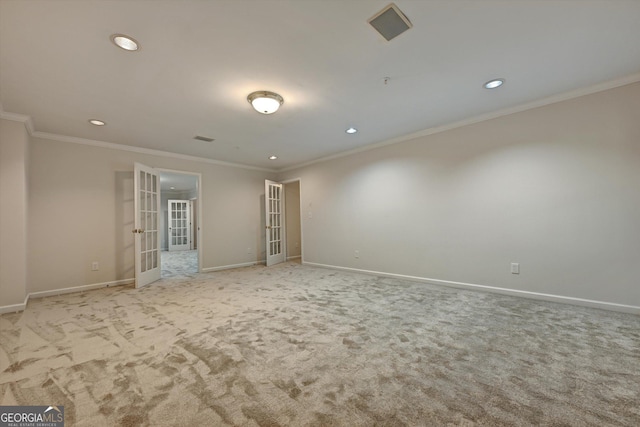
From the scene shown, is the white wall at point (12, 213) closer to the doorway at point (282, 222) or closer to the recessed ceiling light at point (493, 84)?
the doorway at point (282, 222)

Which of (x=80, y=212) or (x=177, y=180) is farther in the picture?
(x=177, y=180)

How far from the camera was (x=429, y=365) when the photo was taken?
186 cm

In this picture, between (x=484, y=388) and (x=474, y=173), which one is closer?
(x=484, y=388)

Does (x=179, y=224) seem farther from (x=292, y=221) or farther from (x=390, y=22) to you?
(x=390, y=22)

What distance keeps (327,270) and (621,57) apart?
4.96m

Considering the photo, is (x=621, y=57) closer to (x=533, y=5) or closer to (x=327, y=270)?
(x=533, y=5)

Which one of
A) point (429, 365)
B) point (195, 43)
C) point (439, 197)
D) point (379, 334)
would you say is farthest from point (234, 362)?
point (439, 197)

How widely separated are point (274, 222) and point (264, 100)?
4.10 m

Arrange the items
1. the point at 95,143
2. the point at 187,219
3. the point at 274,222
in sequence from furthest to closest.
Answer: the point at 187,219 < the point at 274,222 < the point at 95,143

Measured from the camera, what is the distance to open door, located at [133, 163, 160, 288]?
434 cm

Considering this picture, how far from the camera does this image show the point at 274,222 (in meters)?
6.61

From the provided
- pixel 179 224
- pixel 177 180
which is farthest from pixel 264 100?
pixel 179 224

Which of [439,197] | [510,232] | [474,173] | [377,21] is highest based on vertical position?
[377,21]

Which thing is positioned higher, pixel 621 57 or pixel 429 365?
pixel 621 57
